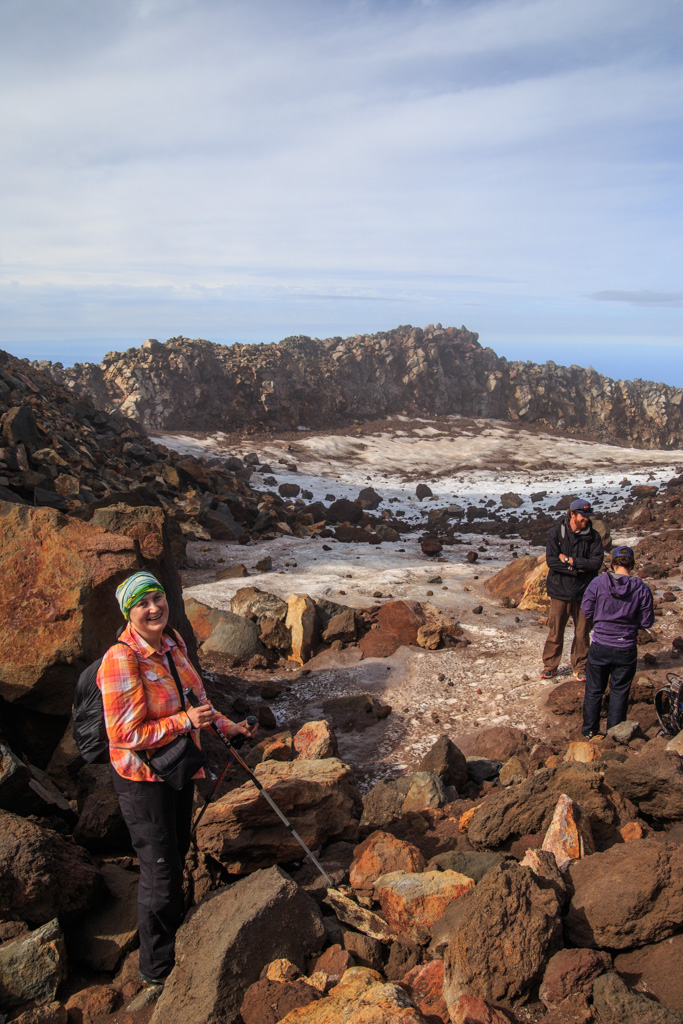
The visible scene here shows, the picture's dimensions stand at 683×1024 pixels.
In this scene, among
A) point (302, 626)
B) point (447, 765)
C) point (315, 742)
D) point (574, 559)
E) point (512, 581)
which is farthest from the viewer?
point (512, 581)

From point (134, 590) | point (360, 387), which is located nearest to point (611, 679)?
point (134, 590)

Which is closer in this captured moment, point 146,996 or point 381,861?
point 146,996

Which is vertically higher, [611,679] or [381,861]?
[611,679]

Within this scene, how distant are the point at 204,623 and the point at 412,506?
525 inches

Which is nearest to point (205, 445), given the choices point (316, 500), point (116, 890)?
point (316, 500)

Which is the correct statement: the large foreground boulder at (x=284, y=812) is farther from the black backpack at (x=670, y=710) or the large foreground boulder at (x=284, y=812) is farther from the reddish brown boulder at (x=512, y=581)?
the reddish brown boulder at (x=512, y=581)

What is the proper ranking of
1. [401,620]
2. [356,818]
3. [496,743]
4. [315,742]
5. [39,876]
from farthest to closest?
[401,620], [496,743], [315,742], [356,818], [39,876]

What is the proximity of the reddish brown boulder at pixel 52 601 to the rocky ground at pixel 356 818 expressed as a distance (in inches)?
0.6

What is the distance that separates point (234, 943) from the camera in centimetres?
250

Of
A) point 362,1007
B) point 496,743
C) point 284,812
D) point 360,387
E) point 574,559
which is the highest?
point 360,387

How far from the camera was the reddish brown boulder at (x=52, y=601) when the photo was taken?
4082 mm

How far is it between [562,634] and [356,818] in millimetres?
3328

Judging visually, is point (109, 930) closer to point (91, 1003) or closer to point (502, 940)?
point (91, 1003)

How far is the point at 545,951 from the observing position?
2.35 metres
